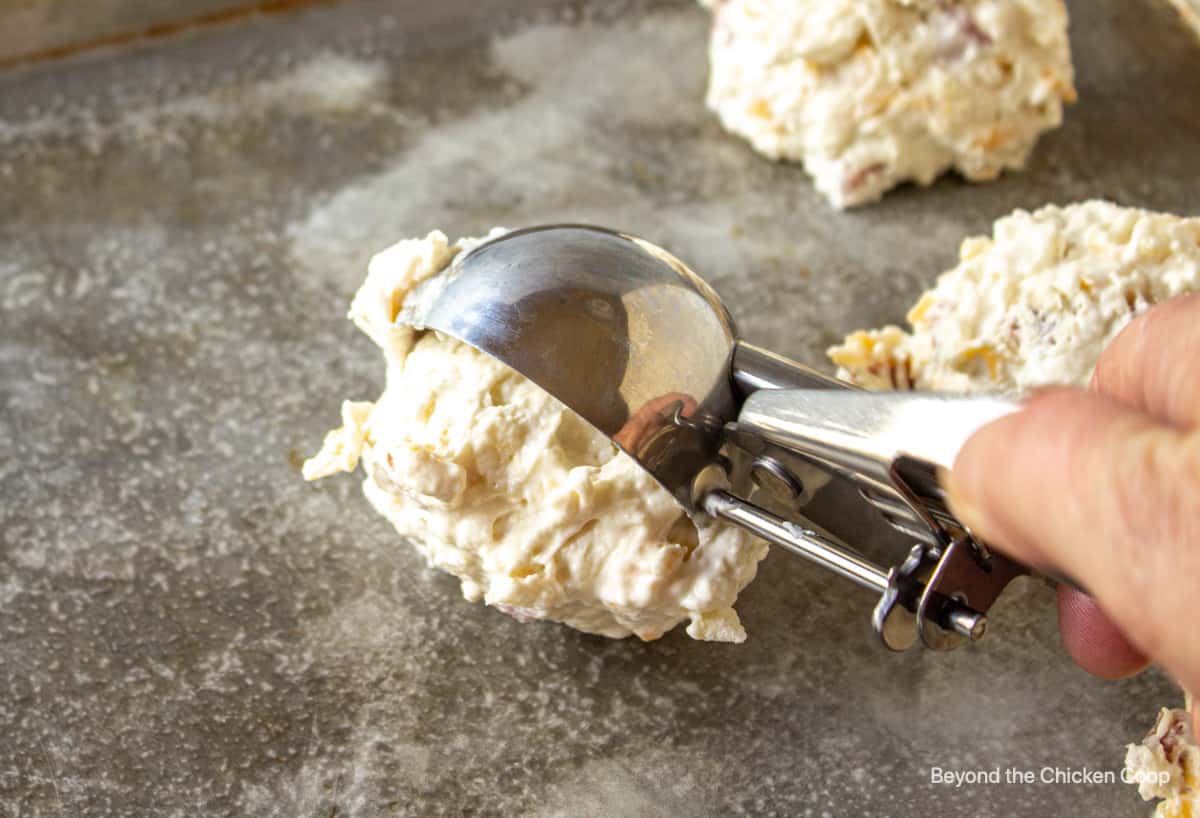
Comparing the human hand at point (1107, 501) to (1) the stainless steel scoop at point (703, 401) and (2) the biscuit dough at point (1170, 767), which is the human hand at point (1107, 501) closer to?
(1) the stainless steel scoop at point (703, 401)

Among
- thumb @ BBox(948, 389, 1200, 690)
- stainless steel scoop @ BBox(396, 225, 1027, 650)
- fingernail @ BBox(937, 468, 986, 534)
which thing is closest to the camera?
thumb @ BBox(948, 389, 1200, 690)

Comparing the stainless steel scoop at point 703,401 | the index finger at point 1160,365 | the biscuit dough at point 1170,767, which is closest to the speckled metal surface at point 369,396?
the biscuit dough at point 1170,767

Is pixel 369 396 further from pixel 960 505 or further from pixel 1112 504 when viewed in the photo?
pixel 1112 504

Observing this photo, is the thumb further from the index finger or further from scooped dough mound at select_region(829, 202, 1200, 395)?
scooped dough mound at select_region(829, 202, 1200, 395)

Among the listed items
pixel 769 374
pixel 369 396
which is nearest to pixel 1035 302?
pixel 769 374

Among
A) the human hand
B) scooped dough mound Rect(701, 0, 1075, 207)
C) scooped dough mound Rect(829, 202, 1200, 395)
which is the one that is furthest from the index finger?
scooped dough mound Rect(701, 0, 1075, 207)

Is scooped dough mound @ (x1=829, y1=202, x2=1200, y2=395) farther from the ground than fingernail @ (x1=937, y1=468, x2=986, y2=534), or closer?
closer
